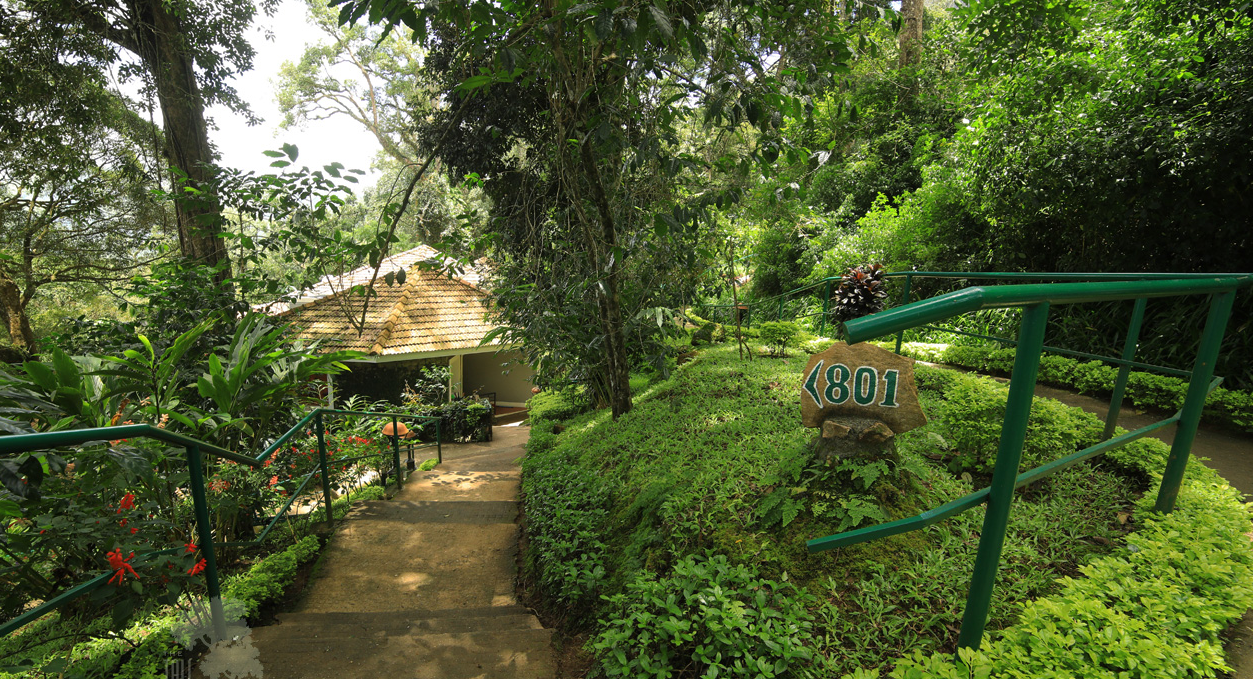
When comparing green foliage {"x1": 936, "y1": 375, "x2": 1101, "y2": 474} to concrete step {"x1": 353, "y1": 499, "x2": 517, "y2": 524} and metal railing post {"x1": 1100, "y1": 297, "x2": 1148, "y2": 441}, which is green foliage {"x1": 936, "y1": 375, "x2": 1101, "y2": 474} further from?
concrete step {"x1": 353, "y1": 499, "x2": 517, "y2": 524}

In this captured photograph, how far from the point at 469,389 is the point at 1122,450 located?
15988 mm

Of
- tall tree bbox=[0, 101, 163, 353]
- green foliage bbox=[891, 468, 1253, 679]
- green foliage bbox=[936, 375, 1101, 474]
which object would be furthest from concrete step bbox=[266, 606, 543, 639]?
tall tree bbox=[0, 101, 163, 353]

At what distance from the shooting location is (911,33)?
1387 cm

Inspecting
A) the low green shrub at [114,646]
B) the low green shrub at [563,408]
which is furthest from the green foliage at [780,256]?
the low green shrub at [114,646]

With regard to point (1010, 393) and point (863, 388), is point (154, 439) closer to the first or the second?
point (1010, 393)

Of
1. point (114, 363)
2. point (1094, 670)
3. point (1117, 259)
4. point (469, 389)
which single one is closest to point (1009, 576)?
point (1094, 670)

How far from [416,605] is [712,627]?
2.09 metres

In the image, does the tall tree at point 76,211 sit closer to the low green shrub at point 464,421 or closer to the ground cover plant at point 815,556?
the low green shrub at point 464,421

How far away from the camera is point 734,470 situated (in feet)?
10.9

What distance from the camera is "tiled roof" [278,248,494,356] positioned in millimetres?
11812

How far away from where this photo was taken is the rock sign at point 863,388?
2.60 meters

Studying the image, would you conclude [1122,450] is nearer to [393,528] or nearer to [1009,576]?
[1009,576]

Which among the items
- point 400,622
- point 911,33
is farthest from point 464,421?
point 911,33

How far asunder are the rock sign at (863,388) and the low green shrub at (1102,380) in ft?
7.84
